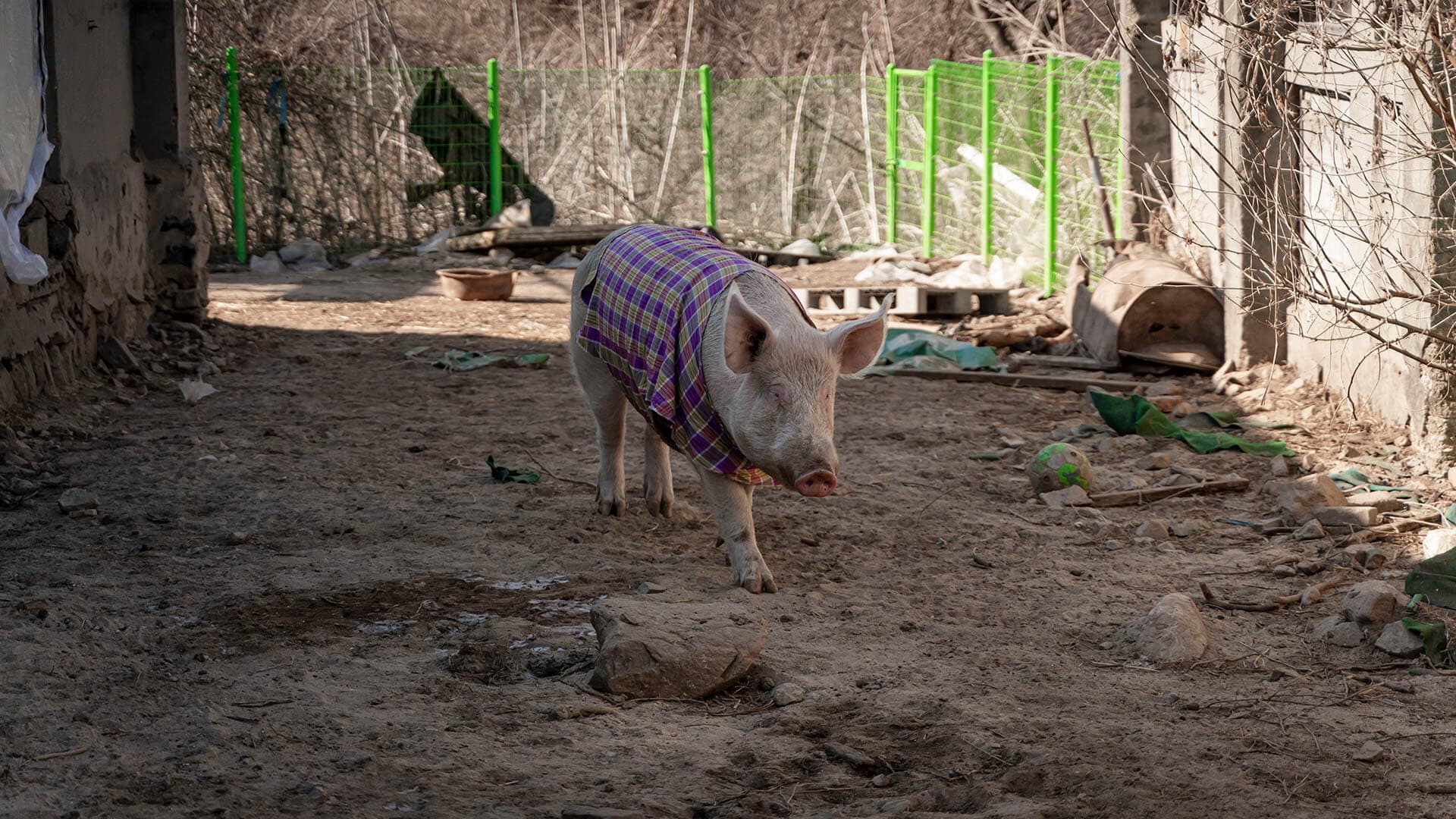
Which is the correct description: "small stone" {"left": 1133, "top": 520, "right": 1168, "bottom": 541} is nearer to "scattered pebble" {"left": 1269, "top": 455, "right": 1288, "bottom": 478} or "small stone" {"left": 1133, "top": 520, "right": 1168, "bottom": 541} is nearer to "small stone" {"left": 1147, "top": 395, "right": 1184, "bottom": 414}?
"scattered pebble" {"left": 1269, "top": 455, "right": 1288, "bottom": 478}

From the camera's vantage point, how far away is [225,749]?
10.8 feet

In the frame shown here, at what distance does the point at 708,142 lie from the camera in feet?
56.2

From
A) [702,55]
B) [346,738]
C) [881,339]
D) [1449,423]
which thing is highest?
[702,55]

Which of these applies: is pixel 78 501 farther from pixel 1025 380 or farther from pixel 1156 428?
pixel 1025 380

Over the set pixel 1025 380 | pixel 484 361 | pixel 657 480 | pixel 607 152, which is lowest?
pixel 657 480

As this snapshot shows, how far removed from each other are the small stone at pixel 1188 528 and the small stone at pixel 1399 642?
1472mm

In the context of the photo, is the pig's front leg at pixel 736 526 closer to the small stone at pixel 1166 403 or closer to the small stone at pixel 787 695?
the small stone at pixel 787 695

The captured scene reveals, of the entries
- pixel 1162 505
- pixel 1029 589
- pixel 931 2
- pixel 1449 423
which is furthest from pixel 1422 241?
pixel 931 2

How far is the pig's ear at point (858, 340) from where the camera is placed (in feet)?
15.3

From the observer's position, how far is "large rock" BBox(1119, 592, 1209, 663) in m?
4.12

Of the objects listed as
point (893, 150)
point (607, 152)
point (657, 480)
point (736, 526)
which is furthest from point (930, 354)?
point (607, 152)

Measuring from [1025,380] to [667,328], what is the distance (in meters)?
4.59

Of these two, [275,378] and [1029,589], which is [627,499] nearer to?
[1029,589]

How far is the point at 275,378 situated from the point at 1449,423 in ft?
→ 21.9
